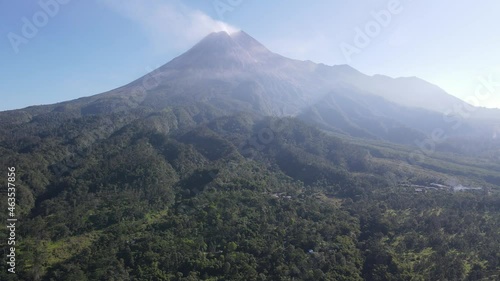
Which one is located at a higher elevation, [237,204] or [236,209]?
[237,204]

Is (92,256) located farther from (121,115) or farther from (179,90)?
(179,90)

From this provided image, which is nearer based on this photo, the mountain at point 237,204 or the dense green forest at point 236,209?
the dense green forest at point 236,209

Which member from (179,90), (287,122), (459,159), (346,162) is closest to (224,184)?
(346,162)

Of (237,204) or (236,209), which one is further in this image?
(237,204)
